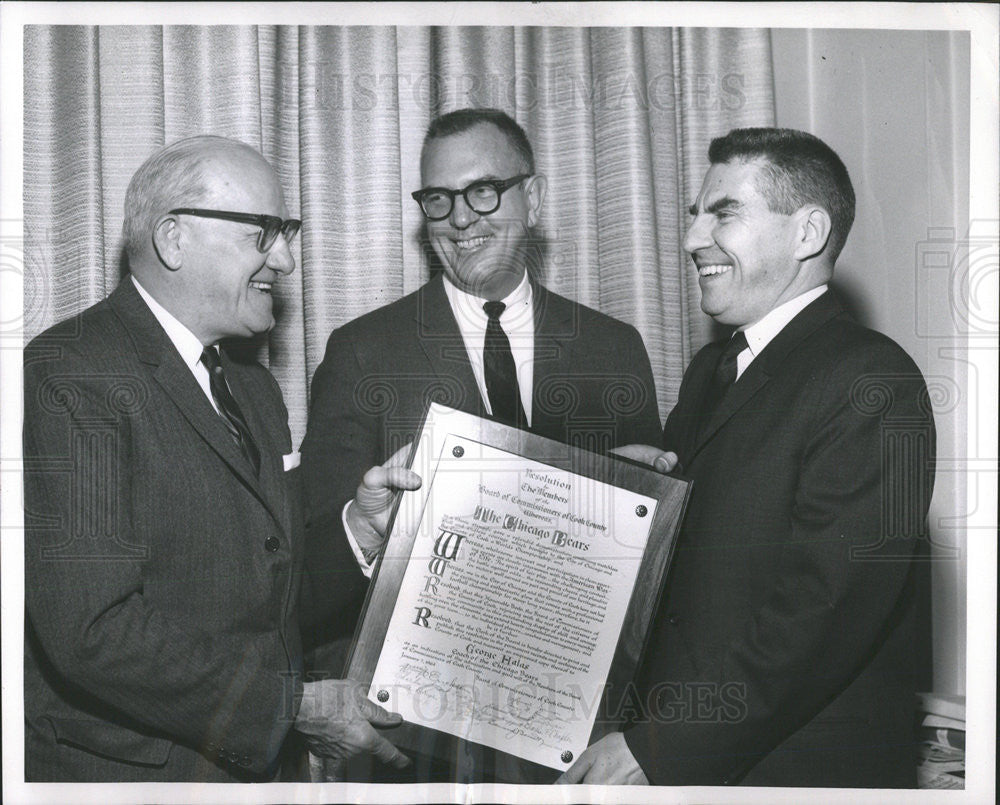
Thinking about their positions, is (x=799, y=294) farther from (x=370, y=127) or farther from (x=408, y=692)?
(x=408, y=692)

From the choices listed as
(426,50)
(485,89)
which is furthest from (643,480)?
(426,50)

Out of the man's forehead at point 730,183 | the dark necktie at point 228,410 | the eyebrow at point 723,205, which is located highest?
the man's forehead at point 730,183

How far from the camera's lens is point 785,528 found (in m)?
1.66

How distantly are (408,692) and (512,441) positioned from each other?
1.53ft

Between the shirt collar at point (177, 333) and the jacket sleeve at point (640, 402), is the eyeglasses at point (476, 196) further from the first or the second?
the shirt collar at point (177, 333)

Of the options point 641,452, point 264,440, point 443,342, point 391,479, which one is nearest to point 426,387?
point 443,342

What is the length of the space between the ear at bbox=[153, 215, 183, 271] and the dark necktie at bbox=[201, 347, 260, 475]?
0.16 meters

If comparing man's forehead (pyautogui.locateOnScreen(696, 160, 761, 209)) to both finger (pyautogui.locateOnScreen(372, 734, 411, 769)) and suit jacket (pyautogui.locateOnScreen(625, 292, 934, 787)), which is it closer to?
suit jacket (pyautogui.locateOnScreen(625, 292, 934, 787))

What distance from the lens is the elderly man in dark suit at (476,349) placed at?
5.70ft

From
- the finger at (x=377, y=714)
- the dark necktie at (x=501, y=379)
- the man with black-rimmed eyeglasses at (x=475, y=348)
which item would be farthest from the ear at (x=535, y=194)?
the finger at (x=377, y=714)

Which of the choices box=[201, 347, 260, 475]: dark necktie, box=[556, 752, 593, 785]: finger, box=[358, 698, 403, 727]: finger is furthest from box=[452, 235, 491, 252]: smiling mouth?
box=[556, 752, 593, 785]: finger

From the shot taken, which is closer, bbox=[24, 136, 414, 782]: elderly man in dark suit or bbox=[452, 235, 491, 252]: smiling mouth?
bbox=[24, 136, 414, 782]: elderly man in dark suit

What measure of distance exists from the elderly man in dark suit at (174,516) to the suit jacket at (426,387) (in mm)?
62

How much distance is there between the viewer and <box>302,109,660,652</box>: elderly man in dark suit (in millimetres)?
1736
